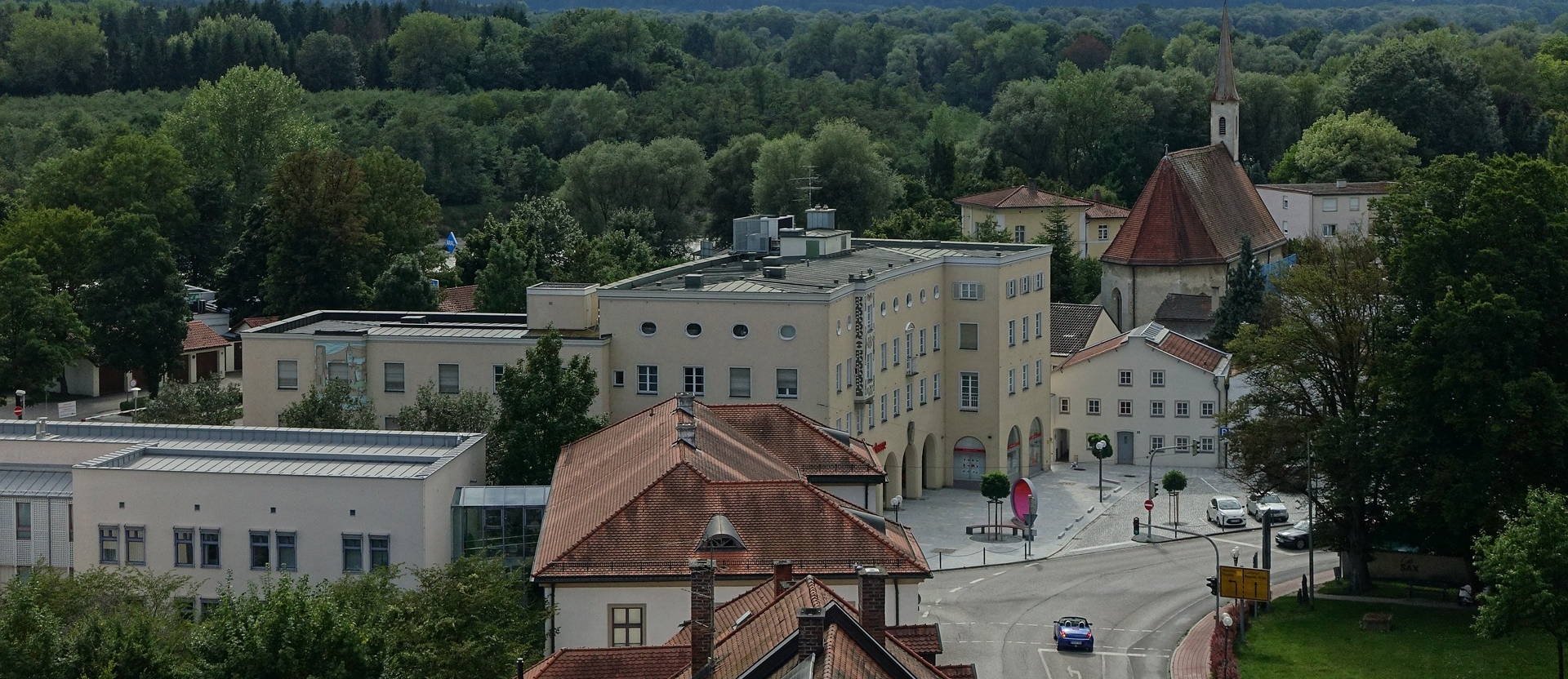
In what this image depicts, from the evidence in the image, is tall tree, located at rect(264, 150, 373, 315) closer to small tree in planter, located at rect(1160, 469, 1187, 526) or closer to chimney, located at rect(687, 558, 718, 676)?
small tree in planter, located at rect(1160, 469, 1187, 526)

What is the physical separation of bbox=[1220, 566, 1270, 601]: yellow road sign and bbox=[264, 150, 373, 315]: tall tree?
47159mm

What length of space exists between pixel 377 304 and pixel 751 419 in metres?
37.2

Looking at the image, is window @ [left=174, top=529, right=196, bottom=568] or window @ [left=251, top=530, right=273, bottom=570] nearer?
window @ [left=251, top=530, right=273, bottom=570]

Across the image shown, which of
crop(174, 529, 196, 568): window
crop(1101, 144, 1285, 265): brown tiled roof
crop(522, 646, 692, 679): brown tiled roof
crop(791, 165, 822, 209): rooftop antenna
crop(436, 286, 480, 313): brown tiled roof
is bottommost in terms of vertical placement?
crop(522, 646, 692, 679): brown tiled roof

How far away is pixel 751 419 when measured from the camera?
5575 centimetres

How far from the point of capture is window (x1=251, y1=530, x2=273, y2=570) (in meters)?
48.7

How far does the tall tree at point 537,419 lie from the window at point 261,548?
26.5 feet

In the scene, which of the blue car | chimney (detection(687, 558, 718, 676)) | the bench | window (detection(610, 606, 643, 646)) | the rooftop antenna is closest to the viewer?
chimney (detection(687, 558, 718, 676))

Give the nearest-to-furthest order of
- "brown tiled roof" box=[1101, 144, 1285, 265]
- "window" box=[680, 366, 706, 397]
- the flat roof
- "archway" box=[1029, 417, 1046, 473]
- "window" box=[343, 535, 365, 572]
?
"window" box=[343, 535, 365, 572] < "window" box=[680, 366, 706, 397] < the flat roof < "archway" box=[1029, 417, 1046, 473] < "brown tiled roof" box=[1101, 144, 1285, 265]

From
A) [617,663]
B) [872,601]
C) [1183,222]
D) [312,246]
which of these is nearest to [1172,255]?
[1183,222]

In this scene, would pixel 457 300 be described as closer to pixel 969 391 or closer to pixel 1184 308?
pixel 969 391

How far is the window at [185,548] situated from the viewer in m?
48.9

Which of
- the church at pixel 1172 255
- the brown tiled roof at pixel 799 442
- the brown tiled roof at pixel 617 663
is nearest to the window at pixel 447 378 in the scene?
the brown tiled roof at pixel 799 442

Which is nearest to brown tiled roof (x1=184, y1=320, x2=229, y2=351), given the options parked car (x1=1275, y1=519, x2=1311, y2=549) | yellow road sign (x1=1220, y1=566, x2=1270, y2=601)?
parked car (x1=1275, y1=519, x2=1311, y2=549)
